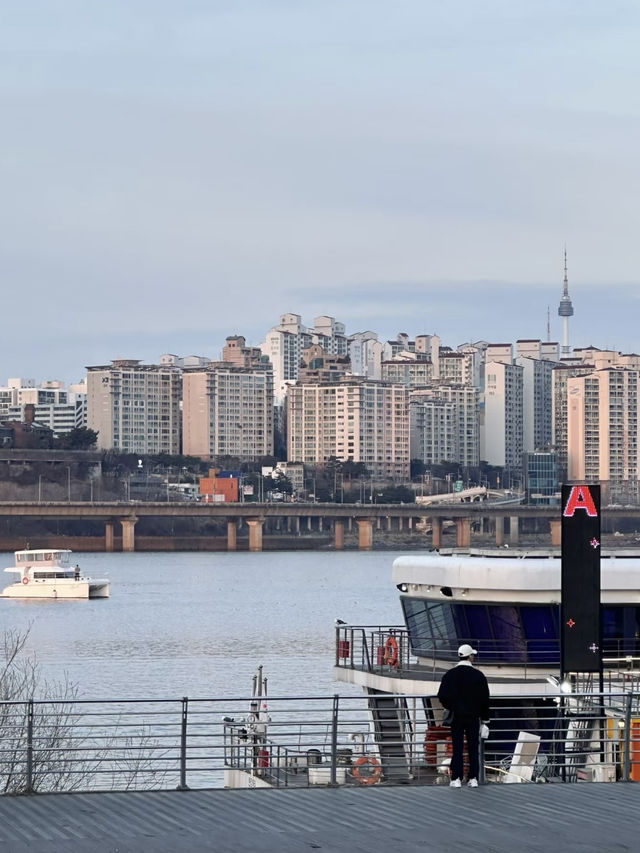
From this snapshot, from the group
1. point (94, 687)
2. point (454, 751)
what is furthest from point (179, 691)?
point (454, 751)

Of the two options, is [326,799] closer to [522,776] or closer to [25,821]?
[25,821]

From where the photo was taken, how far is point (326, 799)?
688 inches

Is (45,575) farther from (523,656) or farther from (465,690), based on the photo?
(465,690)

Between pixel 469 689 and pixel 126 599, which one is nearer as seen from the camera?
pixel 469 689

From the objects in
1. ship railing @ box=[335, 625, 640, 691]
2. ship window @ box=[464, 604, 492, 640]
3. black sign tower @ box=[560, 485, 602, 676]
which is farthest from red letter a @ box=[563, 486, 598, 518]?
ship window @ box=[464, 604, 492, 640]

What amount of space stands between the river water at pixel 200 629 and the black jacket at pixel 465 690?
107 ft

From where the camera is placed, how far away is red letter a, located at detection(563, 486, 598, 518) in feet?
68.3

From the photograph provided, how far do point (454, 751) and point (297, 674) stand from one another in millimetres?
46891

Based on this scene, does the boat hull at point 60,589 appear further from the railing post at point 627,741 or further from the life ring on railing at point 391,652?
the railing post at point 627,741

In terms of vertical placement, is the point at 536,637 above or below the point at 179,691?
above

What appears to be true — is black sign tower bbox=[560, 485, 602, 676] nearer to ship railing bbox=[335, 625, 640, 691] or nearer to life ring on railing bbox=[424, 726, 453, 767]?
life ring on railing bbox=[424, 726, 453, 767]

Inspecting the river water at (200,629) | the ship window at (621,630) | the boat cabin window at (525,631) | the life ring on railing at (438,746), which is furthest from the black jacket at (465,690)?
the river water at (200,629)

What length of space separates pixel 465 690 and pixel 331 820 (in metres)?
2.52

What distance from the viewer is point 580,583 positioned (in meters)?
20.7
